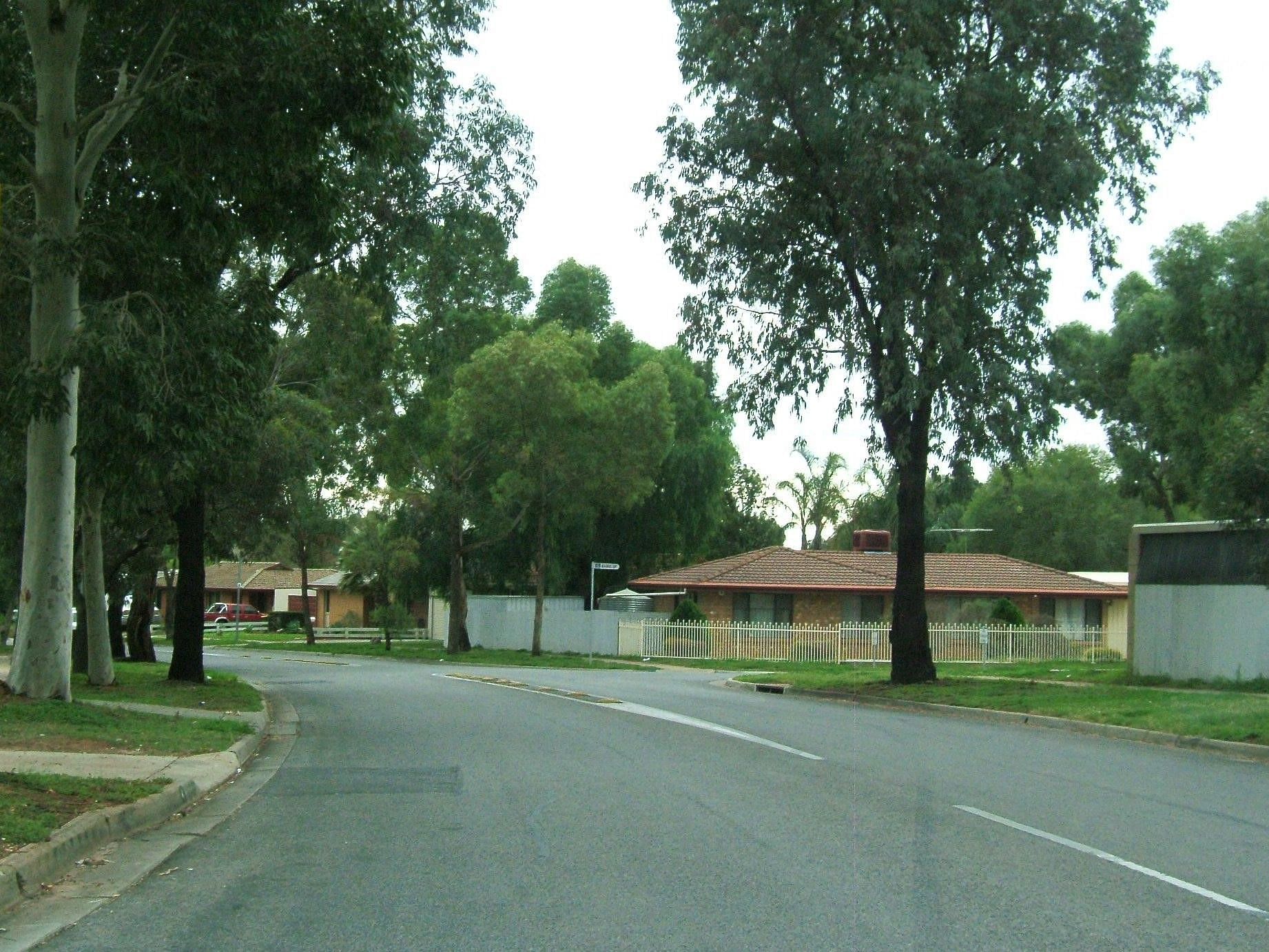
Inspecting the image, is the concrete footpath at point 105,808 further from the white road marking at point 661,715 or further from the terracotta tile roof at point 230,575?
the terracotta tile roof at point 230,575

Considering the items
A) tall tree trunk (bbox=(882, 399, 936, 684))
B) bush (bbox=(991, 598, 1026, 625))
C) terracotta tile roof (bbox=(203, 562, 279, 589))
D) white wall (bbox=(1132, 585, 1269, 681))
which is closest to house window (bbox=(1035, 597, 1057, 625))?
bush (bbox=(991, 598, 1026, 625))

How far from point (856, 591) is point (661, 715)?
28.9 metres

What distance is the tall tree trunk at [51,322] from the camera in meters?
16.0

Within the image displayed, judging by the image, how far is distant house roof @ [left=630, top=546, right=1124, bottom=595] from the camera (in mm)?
47531

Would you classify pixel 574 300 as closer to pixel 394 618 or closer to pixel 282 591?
pixel 394 618

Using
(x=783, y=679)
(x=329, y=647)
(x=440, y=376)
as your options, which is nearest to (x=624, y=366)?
(x=329, y=647)

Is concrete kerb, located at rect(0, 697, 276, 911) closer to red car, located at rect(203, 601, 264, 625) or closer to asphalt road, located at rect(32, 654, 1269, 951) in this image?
asphalt road, located at rect(32, 654, 1269, 951)

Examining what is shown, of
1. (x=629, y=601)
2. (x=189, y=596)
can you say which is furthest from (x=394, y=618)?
(x=189, y=596)

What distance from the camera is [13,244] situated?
54.1 feet

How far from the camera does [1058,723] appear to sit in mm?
19844

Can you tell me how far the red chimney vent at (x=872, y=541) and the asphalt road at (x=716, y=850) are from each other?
39.2 meters

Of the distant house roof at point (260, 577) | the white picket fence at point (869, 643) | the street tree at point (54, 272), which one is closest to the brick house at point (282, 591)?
the distant house roof at point (260, 577)

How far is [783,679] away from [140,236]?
1971cm

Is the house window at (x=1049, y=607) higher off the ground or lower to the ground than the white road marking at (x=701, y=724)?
higher
